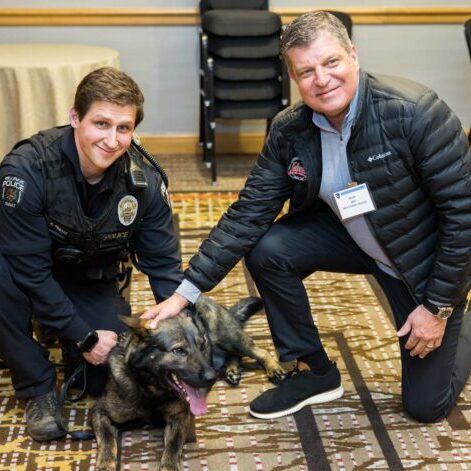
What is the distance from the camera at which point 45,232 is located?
8.94 ft

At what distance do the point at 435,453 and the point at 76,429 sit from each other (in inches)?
45.3

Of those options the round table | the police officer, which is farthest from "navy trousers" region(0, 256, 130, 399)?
the round table

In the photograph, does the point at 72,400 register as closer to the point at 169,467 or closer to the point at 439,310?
the point at 169,467

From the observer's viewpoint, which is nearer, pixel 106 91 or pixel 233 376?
pixel 106 91

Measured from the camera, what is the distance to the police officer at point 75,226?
2.66 metres

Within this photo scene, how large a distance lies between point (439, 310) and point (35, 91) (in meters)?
2.74

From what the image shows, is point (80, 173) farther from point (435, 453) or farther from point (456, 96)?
point (456, 96)

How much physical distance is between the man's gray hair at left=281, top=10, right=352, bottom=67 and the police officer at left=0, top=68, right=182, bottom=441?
0.50 meters

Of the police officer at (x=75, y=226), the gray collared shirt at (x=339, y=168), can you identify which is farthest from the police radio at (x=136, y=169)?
the gray collared shirt at (x=339, y=168)

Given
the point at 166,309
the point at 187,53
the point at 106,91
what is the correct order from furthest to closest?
the point at 187,53
the point at 166,309
the point at 106,91

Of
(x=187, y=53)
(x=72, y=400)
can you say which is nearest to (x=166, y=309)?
(x=72, y=400)

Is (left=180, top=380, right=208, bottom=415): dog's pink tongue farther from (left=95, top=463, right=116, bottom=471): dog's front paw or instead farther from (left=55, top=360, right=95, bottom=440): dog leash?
(left=55, top=360, right=95, bottom=440): dog leash

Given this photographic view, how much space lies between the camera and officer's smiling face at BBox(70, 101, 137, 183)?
103 inches

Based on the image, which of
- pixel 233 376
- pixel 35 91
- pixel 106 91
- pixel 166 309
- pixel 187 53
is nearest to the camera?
pixel 106 91
